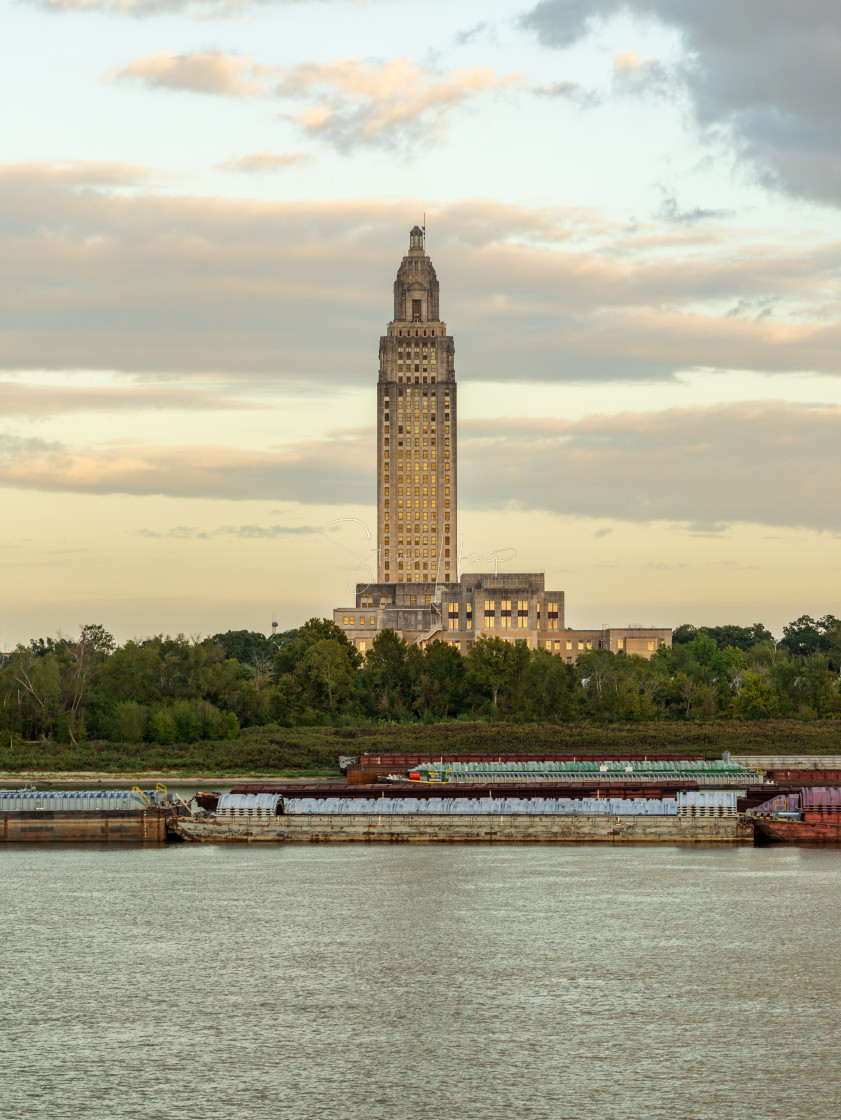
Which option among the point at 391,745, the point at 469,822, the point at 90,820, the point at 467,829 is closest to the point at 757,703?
the point at 391,745

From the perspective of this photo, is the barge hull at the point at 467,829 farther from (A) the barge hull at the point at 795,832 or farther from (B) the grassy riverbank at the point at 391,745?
(B) the grassy riverbank at the point at 391,745

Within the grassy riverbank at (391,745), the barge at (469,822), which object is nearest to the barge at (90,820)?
the barge at (469,822)

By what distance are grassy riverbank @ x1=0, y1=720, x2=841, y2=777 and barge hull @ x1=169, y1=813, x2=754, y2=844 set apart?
191ft

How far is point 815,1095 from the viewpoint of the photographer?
42375mm

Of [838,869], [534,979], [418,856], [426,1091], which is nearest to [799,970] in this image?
[534,979]

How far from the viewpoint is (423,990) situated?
5581cm

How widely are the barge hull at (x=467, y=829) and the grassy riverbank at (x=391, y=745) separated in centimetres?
5814

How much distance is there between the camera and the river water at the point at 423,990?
42.7 m

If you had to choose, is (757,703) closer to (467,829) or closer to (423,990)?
(467,829)

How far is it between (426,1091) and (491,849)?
178 ft

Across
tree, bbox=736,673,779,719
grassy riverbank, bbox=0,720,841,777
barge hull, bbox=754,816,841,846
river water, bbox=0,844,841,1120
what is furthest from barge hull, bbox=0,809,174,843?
tree, bbox=736,673,779,719

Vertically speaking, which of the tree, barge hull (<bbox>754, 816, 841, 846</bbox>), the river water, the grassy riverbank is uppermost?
the tree

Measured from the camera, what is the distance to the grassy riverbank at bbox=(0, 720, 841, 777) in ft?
537

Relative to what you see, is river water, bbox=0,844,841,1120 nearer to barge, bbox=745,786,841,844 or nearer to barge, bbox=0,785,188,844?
barge, bbox=745,786,841,844
